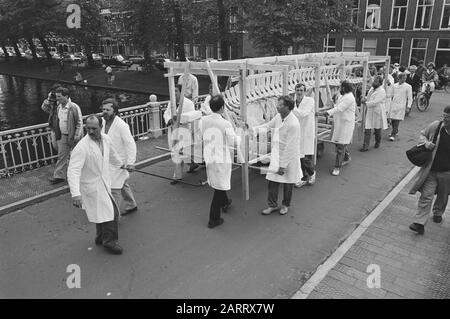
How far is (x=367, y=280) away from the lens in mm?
4418

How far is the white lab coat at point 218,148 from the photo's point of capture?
5430 millimetres

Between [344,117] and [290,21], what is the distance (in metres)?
11.9

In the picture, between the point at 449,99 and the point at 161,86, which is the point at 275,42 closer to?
the point at 449,99

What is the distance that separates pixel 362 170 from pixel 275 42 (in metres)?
12.2

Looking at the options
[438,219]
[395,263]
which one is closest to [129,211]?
[395,263]

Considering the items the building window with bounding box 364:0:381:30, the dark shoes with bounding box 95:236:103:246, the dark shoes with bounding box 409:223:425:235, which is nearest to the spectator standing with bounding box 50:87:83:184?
the dark shoes with bounding box 95:236:103:246

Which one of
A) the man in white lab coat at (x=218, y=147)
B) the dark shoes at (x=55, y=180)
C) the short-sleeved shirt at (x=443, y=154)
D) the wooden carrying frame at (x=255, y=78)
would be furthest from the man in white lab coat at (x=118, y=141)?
the short-sleeved shirt at (x=443, y=154)

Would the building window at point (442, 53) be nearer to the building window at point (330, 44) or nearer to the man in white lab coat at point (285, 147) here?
the building window at point (330, 44)

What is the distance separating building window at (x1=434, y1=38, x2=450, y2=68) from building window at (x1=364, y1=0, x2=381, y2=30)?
5.18 m

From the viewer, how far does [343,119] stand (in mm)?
7797

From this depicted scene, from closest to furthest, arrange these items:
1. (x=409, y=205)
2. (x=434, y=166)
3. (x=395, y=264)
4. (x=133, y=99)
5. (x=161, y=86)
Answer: (x=395, y=264)
(x=434, y=166)
(x=409, y=205)
(x=133, y=99)
(x=161, y=86)

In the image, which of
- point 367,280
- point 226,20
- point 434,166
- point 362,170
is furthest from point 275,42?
point 367,280

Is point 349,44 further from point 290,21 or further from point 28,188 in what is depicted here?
point 28,188

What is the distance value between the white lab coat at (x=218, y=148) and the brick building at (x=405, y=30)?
→ 29303mm
